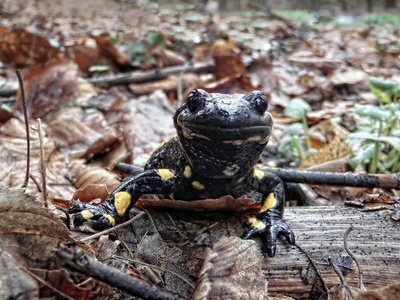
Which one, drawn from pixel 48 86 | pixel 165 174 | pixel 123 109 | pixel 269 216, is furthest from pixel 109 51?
pixel 269 216

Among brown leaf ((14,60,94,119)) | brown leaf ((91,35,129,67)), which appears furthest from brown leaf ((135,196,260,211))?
brown leaf ((91,35,129,67))

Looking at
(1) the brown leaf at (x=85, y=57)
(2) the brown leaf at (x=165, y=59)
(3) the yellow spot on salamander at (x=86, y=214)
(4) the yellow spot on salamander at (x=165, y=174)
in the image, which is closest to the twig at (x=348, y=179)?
(4) the yellow spot on salamander at (x=165, y=174)

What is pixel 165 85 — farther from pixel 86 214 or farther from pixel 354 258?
pixel 354 258

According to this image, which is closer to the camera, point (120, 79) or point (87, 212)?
point (87, 212)

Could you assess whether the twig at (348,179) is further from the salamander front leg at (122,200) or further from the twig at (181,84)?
the twig at (181,84)

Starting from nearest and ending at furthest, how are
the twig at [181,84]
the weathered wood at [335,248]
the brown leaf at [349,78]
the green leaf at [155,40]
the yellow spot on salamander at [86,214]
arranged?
1. the weathered wood at [335,248]
2. the yellow spot on salamander at [86,214]
3. the twig at [181,84]
4. the brown leaf at [349,78]
5. the green leaf at [155,40]

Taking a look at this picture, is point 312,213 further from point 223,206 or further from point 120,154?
point 120,154

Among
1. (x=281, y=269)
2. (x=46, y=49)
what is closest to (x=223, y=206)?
(x=281, y=269)

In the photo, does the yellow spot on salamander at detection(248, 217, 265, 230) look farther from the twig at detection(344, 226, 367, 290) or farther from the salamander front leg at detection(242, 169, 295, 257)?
the twig at detection(344, 226, 367, 290)
